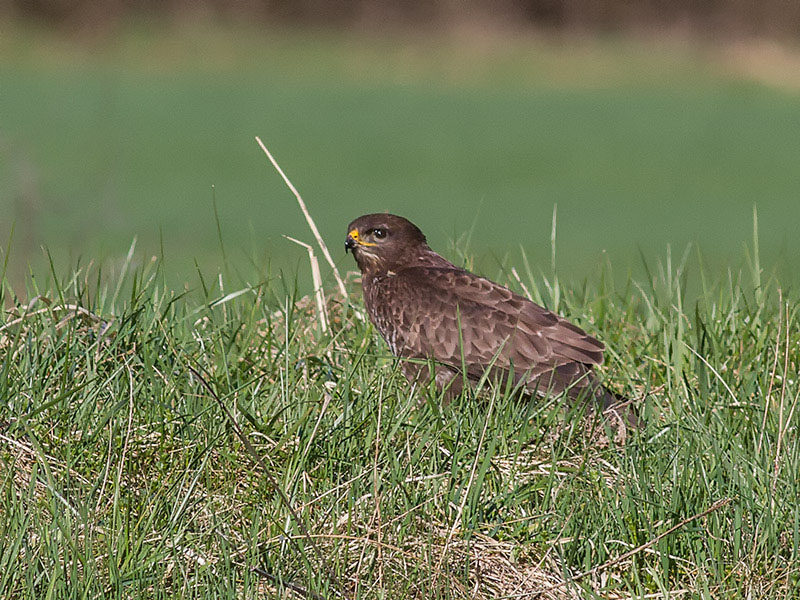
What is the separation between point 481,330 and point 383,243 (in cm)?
81

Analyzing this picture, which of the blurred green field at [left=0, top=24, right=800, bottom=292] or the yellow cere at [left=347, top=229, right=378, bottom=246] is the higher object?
the yellow cere at [left=347, top=229, right=378, bottom=246]

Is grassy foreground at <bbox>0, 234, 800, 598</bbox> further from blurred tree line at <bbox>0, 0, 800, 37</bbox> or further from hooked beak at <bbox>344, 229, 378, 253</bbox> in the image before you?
blurred tree line at <bbox>0, 0, 800, 37</bbox>

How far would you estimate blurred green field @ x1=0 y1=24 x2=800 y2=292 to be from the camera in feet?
49.9

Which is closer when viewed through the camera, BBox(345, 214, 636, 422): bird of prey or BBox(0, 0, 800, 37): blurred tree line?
BBox(345, 214, 636, 422): bird of prey

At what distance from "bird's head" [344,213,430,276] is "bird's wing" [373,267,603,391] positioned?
0.33m

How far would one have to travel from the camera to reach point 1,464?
351 centimetres

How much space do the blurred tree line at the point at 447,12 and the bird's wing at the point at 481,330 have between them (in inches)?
1444

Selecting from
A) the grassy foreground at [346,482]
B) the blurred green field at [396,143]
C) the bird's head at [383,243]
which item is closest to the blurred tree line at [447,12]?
the blurred green field at [396,143]

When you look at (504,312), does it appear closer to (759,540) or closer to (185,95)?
(759,540)

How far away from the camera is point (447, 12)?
1624 inches

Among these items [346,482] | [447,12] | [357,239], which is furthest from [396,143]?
[346,482]

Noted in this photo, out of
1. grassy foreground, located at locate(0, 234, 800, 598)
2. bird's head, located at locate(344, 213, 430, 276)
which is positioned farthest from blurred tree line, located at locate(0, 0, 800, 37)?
grassy foreground, located at locate(0, 234, 800, 598)

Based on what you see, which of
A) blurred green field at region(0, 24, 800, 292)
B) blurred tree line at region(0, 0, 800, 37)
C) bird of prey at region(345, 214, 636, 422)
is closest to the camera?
bird of prey at region(345, 214, 636, 422)

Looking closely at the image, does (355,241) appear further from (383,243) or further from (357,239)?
(383,243)
